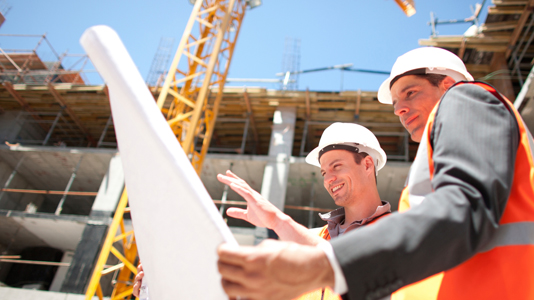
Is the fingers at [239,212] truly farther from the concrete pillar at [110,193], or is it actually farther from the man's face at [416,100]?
the concrete pillar at [110,193]

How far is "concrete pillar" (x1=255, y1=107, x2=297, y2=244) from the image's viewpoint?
1189 centimetres

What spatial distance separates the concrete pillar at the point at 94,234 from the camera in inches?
431

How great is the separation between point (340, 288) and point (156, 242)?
26.7 inches

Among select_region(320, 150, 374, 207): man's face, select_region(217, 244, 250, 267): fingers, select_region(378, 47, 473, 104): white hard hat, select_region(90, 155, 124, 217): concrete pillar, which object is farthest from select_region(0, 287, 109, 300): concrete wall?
select_region(217, 244, 250, 267): fingers

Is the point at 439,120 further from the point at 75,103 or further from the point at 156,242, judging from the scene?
the point at 75,103

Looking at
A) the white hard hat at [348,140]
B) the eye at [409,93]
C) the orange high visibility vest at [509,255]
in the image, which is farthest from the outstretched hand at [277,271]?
the white hard hat at [348,140]

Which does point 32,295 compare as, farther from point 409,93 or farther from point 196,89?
point 409,93

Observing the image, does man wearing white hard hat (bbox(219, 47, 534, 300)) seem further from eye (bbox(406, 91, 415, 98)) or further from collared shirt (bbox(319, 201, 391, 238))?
collared shirt (bbox(319, 201, 391, 238))

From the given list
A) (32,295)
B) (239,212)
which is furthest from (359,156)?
(32,295)

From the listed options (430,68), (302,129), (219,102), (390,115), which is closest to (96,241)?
(219,102)

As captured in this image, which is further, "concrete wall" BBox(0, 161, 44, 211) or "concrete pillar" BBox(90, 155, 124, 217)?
"concrete wall" BBox(0, 161, 44, 211)

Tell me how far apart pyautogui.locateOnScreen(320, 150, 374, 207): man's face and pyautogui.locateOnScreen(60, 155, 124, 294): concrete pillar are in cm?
1089

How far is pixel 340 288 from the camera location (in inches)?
31.1

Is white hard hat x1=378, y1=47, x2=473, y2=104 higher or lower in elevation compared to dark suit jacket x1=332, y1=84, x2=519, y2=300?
higher
